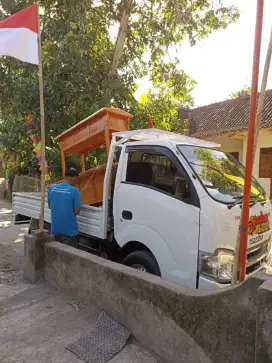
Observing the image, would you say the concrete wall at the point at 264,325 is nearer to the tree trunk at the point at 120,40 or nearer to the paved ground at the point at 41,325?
the paved ground at the point at 41,325

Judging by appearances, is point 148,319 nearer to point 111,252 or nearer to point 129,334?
point 129,334

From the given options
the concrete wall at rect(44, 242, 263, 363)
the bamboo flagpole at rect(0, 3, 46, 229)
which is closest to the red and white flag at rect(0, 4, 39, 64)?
the bamboo flagpole at rect(0, 3, 46, 229)

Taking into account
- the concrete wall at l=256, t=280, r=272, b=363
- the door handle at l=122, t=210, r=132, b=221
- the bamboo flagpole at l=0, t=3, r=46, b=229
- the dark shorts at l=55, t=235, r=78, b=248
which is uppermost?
the bamboo flagpole at l=0, t=3, r=46, b=229

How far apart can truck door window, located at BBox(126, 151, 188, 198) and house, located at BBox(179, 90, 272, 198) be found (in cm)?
913

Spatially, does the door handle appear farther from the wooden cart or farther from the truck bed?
the wooden cart

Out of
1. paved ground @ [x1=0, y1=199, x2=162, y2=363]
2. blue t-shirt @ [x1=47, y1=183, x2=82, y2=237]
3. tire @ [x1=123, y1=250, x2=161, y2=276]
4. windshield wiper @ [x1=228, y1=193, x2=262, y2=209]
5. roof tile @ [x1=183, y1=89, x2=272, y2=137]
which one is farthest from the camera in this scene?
roof tile @ [x1=183, y1=89, x2=272, y2=137]

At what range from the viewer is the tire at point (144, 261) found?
3.43 meters

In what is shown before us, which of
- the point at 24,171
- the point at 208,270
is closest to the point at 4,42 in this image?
the point at 208,270

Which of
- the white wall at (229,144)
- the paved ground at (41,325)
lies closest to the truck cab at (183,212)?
the paved ground at (41,325)

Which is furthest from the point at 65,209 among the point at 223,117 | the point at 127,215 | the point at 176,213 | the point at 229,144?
the point at 223,117

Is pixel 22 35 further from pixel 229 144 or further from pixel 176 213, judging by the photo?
pixel 229 144

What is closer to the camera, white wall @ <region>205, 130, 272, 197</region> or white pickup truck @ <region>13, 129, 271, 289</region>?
white pickup truck @ <region>13, 129, 271, 289</region>

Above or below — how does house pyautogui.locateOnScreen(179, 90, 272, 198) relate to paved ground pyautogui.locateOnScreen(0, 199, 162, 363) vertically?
above

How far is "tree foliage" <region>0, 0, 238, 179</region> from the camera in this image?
902cm
